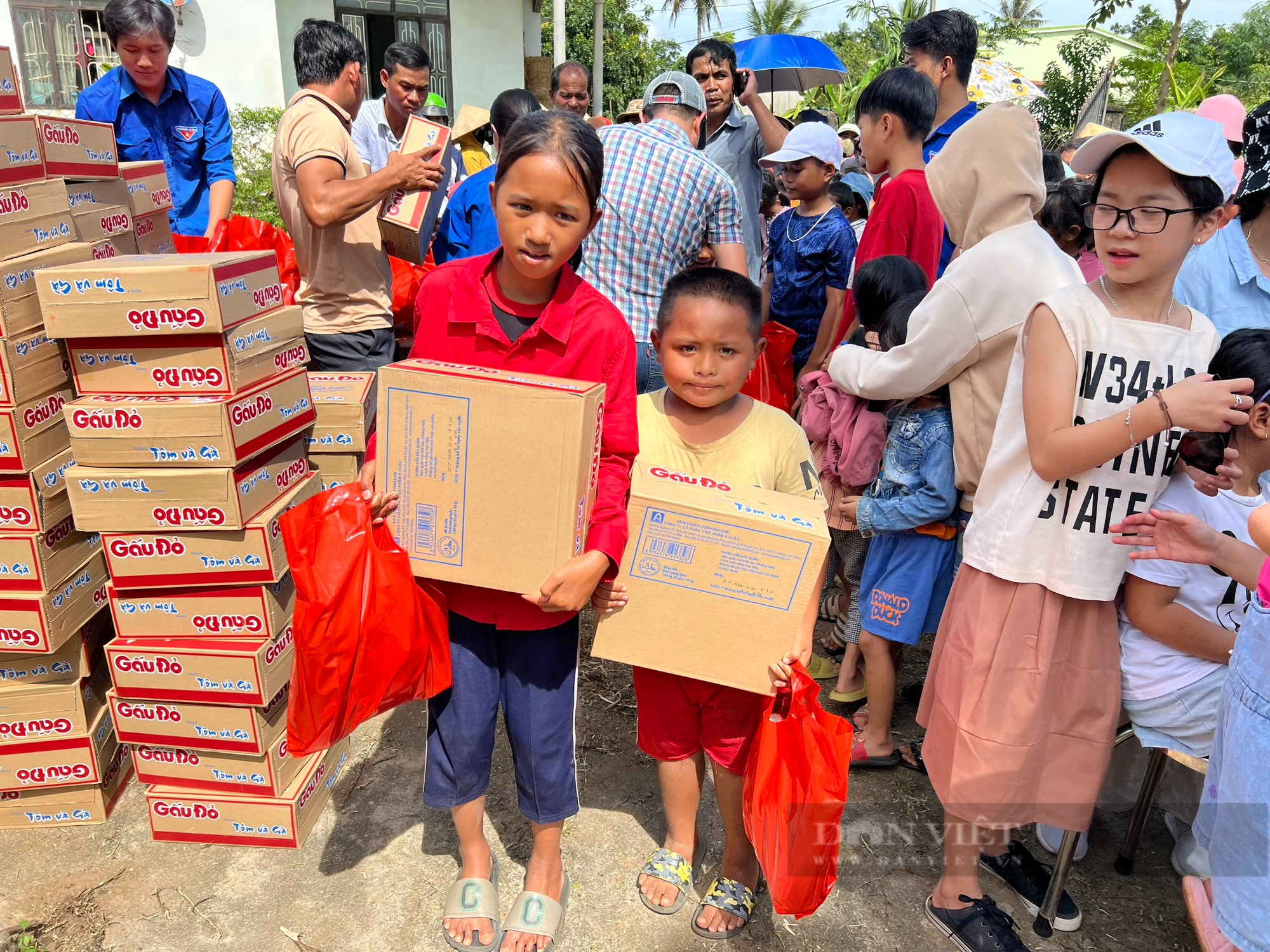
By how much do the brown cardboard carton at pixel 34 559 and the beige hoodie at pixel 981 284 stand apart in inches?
93.8

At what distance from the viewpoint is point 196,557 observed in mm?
2207

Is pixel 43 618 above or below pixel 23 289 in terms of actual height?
below

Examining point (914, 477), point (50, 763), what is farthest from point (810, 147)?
point (50, 763)

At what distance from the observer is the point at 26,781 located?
2453mm

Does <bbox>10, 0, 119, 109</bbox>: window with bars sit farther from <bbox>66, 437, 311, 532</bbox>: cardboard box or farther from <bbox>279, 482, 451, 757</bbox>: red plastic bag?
<bbox>279, 482, 451, 757</bbox>: red plastic bag

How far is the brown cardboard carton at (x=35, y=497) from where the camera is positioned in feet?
7.22

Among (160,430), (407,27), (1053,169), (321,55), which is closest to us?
(160,430)

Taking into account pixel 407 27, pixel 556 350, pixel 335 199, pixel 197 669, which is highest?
pixel 407 27

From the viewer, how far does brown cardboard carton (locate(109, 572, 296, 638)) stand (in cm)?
228

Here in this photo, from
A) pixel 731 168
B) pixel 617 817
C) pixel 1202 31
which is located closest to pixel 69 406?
pixel 617 817

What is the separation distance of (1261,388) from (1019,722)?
914mm

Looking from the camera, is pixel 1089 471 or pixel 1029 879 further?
pixel 1029 879

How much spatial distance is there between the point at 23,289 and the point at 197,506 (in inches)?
28.3

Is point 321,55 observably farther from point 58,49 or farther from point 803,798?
point 58,49
